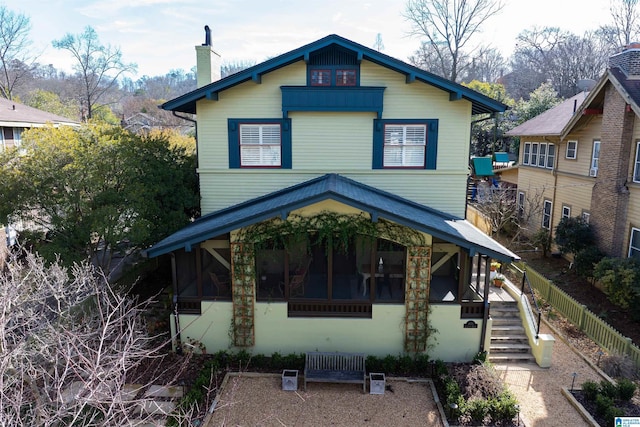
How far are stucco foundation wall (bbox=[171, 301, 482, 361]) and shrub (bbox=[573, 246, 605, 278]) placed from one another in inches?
370

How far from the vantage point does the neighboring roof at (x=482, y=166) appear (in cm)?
3700

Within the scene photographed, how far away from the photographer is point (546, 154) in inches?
990

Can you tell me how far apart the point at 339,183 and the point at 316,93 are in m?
3.25

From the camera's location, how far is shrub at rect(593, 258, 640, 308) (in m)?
15.1

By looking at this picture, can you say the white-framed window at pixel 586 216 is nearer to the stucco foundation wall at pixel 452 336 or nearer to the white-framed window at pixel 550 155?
the white-framed window at pixel 550 155

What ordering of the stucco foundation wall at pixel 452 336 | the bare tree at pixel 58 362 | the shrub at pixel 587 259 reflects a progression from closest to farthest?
1. the bare tree at pixel 58 362
2. the stucco foundation wall at pixel 452 336
3. the shrub at pixel 587 259

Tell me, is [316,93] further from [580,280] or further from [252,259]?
[580,280]

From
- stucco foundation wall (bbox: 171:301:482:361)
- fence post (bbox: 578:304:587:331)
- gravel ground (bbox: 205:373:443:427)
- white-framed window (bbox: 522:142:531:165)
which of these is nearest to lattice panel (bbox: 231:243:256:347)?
stucco foundation wall (bbox: 171:301:482:361)

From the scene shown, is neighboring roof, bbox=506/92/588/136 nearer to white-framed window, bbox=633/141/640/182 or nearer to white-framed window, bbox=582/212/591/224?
white-framed window, bbox=582/212/591/224

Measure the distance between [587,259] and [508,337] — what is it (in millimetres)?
8062

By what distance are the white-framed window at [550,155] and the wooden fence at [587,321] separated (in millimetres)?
9093

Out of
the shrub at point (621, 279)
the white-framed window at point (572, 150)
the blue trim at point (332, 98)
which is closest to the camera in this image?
the blue trim at point (332, 98)

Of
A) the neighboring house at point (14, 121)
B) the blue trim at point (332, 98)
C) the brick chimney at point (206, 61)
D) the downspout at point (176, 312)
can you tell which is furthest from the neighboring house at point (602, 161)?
the neighboring house at point (14, 121)

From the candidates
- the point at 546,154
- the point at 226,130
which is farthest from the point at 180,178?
the point at 546,154
